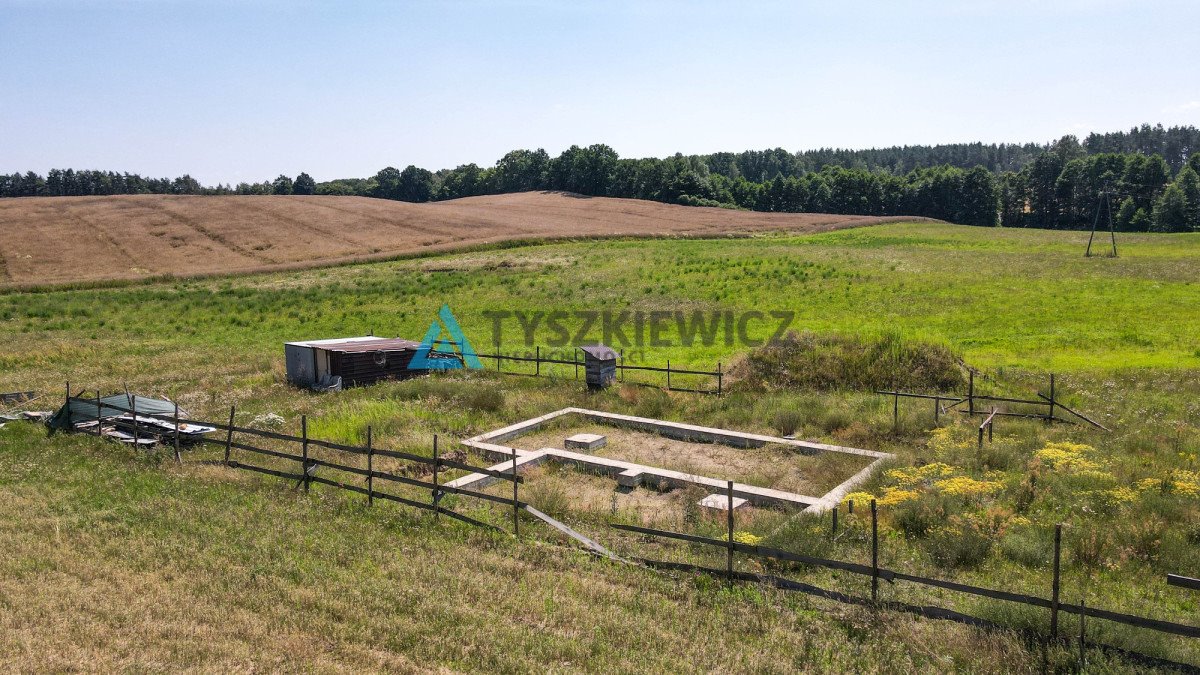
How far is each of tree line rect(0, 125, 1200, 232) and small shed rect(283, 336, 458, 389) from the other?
304 feet

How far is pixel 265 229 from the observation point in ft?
233

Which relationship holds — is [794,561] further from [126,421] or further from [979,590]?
[126,421]

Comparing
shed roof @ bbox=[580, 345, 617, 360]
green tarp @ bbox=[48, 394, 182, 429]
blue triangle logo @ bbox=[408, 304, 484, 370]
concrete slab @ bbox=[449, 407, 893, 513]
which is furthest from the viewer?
blue triangle logo @ bbox=[408, 304, 484, 370]

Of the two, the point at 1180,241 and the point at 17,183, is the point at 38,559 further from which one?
the point at 17,183

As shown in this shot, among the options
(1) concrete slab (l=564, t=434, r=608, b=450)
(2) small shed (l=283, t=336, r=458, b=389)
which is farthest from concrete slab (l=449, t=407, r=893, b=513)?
(2) small shed (l=283, t=336, r=458, b=389)

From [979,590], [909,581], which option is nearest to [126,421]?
[909,581]

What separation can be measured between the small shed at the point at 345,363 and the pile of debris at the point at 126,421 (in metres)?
5.24

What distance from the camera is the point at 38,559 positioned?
35.2 feet

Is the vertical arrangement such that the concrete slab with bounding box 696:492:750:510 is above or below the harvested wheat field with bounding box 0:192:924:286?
below

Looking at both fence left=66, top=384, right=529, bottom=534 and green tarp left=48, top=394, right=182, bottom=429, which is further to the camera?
green tarp left=48, top=394, right=182, bottom=429

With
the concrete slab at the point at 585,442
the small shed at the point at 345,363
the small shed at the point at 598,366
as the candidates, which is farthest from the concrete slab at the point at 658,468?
the small shed at the point at 345,363

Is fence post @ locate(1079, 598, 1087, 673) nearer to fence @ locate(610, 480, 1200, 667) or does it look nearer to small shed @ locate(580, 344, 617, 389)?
fence @ locate(610, 480, 1200, 667)

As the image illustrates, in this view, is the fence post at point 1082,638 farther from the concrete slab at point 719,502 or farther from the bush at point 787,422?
the bush at point 787,422

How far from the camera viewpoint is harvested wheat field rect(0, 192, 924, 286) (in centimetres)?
5731
